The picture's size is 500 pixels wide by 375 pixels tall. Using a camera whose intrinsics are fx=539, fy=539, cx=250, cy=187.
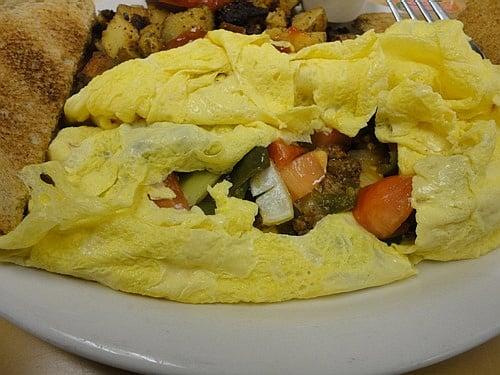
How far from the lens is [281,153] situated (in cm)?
188

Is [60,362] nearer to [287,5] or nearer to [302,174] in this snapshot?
[302,174]

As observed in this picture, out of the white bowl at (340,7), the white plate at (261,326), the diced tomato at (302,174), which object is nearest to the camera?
the white plate at (261,326)

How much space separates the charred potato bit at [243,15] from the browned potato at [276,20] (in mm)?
42

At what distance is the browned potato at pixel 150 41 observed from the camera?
7.39 ft

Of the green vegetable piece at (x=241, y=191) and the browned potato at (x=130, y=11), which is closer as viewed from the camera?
the green vegetable piece at (x=241, y=191)

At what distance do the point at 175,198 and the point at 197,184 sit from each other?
0.09m

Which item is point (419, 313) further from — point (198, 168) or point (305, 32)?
point (305, 32)

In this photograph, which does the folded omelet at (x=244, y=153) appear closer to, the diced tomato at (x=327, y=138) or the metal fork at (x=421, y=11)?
the diced tomato at (x=327, y=138)

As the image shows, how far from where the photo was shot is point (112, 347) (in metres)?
1.47

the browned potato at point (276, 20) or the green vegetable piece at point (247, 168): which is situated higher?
the browned potato at point (276, 20)

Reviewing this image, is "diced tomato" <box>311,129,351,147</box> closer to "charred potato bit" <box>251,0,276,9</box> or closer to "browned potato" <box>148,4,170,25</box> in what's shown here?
"charred potato bit" <box>251,0,276,9</box>

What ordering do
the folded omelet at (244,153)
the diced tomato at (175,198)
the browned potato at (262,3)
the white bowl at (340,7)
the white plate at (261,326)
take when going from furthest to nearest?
the white bowl at (340,7), the browned potato at (262,3), the diced tomato at (175,198), the folded omelet at (244,153), the white plate at (261,326)

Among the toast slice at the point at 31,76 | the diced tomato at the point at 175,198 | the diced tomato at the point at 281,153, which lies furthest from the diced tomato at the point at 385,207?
the toast slice at the point at 31,76

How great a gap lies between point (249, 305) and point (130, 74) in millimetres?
908
